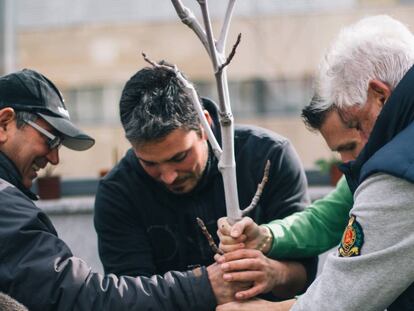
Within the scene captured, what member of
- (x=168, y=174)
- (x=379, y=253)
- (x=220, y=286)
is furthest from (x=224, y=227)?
(x=379, y=253)

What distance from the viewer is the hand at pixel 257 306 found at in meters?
2.32

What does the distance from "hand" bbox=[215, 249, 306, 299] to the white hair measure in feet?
1.71

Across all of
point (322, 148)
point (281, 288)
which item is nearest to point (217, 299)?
point (281, 288)

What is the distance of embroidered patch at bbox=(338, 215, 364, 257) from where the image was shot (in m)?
1.89

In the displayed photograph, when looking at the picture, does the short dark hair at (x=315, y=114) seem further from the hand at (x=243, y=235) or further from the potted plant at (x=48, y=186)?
the potted plant at (x=48, y=186)

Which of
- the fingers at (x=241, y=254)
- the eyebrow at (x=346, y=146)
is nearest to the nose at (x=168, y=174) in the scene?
the fingers at (x=241, y=254)

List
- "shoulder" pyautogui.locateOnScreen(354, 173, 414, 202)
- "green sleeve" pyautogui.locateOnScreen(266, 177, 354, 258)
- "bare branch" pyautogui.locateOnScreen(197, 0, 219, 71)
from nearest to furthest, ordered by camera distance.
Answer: "shoulder" pyautogui.locateOnScreen(354, 173, 414, 202), "bare branch" pyautogui.locateOnScreen(197, 0, 219, 71), "green sleeve" pyautogui.locateOnScreen(266, 177, 354, 258)

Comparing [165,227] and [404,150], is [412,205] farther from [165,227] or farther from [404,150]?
[165,227]

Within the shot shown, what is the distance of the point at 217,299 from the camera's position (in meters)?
2.32

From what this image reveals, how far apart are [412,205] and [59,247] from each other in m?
0.94

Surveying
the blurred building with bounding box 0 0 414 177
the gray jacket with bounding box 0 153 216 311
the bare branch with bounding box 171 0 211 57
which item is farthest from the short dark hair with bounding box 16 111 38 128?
the blurred building with bounding box 0 0 414 177

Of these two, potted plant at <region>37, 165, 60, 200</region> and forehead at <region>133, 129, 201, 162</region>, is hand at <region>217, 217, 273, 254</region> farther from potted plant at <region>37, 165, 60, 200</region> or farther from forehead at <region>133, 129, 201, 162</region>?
potted plant at <region>37, 165, 60, 200</region>

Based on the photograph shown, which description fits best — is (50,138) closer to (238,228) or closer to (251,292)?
(238,228)

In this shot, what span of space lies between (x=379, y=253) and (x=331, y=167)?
2702 millimetres
